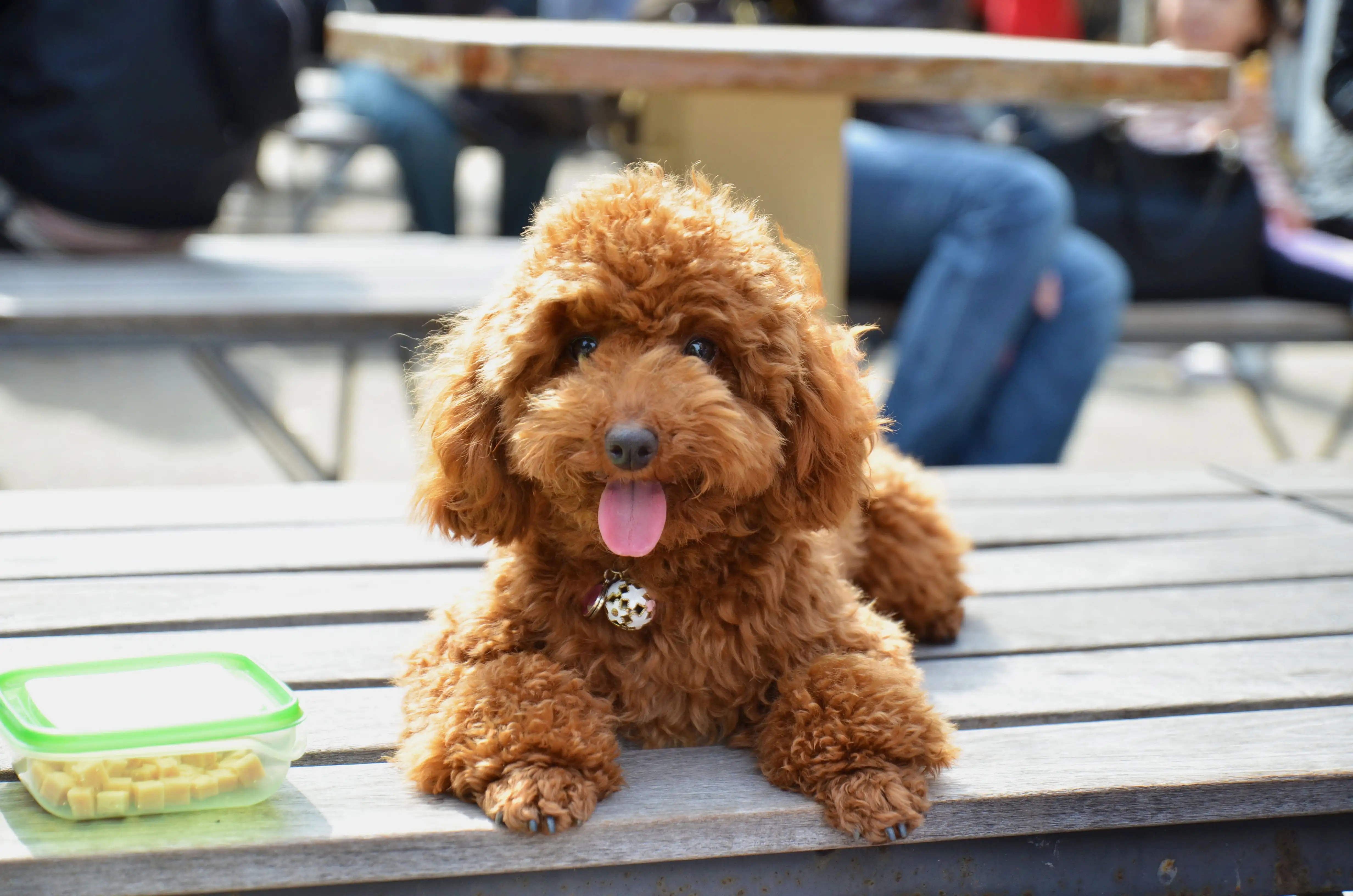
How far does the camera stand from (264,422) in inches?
143

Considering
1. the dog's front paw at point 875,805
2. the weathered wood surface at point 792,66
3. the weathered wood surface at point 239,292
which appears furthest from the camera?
the weathered wood surface at point 239,292

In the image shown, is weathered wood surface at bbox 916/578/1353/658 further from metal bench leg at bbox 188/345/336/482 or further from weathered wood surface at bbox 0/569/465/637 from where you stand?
metal bench leg at bbox 188/345/336/482

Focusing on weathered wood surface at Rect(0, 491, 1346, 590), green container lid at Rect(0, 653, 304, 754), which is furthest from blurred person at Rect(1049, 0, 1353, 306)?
green container lid at Rect(0, 653, 304, 754)

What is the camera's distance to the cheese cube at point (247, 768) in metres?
1.48

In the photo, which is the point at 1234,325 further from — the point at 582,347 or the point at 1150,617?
the point at 582,347

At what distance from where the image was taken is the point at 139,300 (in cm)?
305

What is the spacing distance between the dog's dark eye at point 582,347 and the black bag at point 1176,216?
10.6ft

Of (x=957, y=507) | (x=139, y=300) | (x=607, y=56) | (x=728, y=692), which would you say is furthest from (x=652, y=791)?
(x=139, y=300)

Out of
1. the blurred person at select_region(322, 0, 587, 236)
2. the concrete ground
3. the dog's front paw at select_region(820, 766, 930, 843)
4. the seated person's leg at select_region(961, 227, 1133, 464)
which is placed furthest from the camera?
the blurred person at select_region(322, 0, 587, 236)

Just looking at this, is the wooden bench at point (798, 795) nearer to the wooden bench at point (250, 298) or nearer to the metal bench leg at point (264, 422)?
the wooden bench at point (250, 298)

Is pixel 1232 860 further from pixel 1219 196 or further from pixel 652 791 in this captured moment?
pixel 1219 196

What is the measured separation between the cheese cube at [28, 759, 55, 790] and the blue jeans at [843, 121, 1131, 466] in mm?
2557

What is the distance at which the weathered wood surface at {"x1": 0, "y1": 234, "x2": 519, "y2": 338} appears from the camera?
2.96 metres

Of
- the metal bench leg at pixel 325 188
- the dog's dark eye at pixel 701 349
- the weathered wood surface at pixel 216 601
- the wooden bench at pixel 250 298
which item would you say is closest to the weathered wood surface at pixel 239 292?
the wooden bench at pixel 250 298
